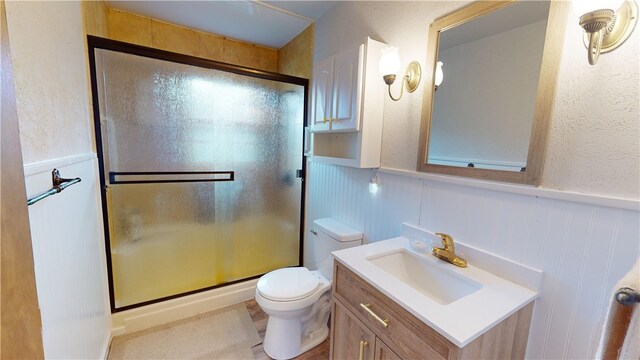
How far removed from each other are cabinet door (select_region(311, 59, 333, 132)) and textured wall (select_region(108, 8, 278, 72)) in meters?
1.15

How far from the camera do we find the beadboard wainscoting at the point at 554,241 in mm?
761

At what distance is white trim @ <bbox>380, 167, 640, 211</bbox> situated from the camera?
72 centimetres

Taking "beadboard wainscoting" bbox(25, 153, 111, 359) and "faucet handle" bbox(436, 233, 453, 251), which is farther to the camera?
"faucet handle" bbox(436, 233, 453, 251)

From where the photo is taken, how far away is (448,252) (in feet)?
3.71

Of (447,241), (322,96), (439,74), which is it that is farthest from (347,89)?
(447,241)

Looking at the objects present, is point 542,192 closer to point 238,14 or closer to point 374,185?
point 374,185

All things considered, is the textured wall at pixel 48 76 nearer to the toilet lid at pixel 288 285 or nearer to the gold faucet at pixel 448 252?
the toilet lid at pixel 288 285

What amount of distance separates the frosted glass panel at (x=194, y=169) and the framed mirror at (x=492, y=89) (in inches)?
51.1

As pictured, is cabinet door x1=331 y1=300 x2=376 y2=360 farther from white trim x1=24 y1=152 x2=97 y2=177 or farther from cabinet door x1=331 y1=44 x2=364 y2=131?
white trim x1=24 y1=152 x2=97 y2=177

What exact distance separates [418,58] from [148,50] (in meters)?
1.67

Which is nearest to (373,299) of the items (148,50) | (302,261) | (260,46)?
(302,261)

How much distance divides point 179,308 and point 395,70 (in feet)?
7.26

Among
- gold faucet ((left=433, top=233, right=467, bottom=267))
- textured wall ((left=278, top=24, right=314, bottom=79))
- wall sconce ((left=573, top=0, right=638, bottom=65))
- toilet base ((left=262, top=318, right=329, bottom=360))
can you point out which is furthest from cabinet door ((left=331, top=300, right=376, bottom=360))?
textured wall ((left=278, top=24, right=314, bottom=79))

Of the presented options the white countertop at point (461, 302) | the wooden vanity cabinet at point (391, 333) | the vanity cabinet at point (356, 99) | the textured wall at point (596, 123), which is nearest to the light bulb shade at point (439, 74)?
the vanity cabinet at point (356, 99)
